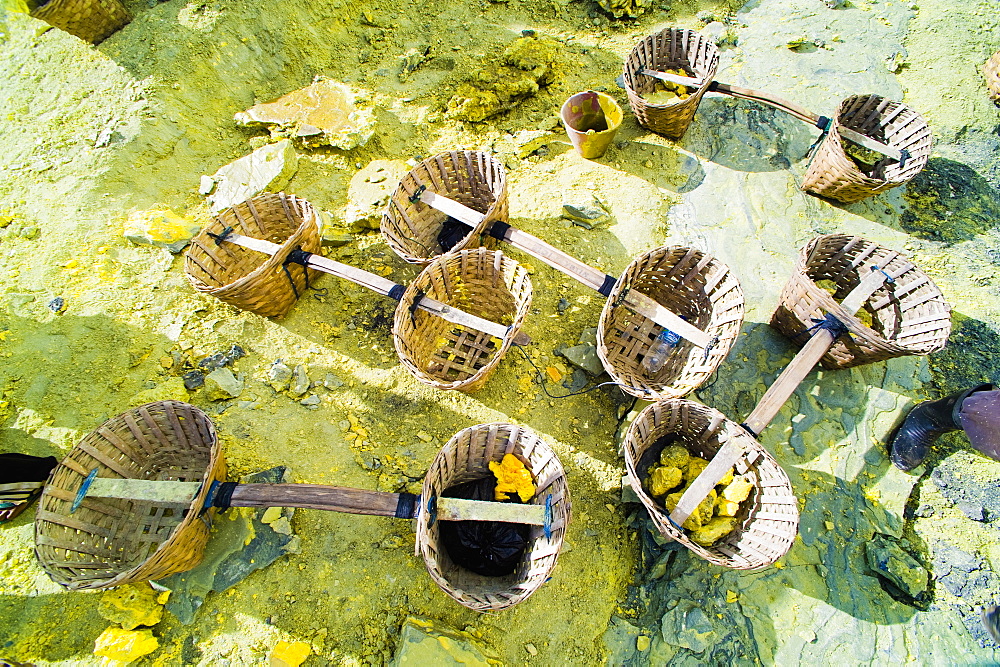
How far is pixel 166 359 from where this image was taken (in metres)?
3.42

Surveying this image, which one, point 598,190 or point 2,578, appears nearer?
point 2,578

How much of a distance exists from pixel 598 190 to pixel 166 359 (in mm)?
3721

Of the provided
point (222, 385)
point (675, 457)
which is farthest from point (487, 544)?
point (222, 385)

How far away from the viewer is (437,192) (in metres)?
4.11

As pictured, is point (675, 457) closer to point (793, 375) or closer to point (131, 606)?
point (793, 375)

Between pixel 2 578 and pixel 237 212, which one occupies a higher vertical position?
pixel 237 212

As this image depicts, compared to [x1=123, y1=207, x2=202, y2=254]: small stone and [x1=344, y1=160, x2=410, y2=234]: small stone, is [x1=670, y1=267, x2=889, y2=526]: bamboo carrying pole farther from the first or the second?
[x1=123, y1=207, x2=202, y2=254]: small stone

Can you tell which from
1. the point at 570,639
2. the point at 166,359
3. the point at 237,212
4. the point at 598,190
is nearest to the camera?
the point at 570,639

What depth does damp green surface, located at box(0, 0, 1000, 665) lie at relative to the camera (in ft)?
8.76

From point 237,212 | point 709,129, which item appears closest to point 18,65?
point 237,212

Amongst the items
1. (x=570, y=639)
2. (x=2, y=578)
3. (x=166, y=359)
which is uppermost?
(x=166, y=359)

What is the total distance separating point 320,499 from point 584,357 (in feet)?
6.53

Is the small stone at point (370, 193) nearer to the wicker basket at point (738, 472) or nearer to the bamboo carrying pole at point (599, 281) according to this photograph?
the bamboo carrying pole at point (599, 281)

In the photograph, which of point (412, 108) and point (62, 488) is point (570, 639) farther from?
point (412, 108)
